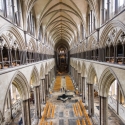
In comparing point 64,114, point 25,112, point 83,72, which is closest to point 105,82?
point 25,112

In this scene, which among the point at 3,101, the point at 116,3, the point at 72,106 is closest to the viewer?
the point at 3,101

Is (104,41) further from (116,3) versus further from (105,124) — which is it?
(105,124)

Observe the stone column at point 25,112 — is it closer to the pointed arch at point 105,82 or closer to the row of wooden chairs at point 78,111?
the row of wooden chairs at point 78,111

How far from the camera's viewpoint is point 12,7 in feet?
25.8

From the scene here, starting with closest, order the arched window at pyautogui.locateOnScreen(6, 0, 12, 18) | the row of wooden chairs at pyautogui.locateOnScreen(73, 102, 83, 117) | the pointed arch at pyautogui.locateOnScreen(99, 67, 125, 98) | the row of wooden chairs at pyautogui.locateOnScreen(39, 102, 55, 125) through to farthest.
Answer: the arched window at pyautogui.locateOnScreen(6, 0, 12, 18) < the pointed arch at pyautogui.locateOnScreen(99, 67, 125, 98) < the row of wooden chairs at pyautogui.locateOnScreen(39, 102, 55, 125) < the row of wooden chairs at pyautogui.locateOnScreen(73, 102, 83, 117)

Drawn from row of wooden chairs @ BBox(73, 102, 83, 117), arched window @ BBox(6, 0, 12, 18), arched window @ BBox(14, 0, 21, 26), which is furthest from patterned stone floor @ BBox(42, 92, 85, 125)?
arched window @ BBox(6, 0, 12, 18)

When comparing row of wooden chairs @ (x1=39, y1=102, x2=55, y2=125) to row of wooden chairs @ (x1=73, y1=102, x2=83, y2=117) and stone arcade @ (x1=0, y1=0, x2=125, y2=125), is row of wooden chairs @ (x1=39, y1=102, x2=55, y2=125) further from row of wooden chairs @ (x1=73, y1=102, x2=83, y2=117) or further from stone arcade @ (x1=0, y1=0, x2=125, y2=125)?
row of wooden chairs @ (x1=73, y1=102, x2=83, y2=117)

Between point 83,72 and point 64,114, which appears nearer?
point 64,114

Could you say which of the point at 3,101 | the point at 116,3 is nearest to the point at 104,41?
the point at 116,3

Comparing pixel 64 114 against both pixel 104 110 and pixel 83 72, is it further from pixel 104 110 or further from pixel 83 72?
pixel 83 72

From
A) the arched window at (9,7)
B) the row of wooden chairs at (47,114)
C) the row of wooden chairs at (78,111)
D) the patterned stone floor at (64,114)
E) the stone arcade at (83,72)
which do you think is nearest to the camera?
the stone arcade at (83,72)

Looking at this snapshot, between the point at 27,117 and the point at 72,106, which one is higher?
the point at 27,117

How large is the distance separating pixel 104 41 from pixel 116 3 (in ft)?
8.64

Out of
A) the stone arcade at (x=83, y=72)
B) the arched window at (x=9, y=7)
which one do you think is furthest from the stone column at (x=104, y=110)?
the arched window at (x=9, y=7)
